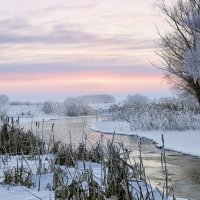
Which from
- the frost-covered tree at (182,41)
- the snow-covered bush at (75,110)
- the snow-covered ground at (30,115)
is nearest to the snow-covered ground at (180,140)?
the frost-covered tree at (182,41)

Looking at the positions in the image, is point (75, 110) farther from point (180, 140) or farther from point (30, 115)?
point (180, 140)

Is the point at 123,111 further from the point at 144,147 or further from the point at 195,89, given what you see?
the point at 144,147

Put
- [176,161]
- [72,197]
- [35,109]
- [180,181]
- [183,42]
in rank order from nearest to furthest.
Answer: [72,197], [180,181], [176,161], [183,42], [35,109]

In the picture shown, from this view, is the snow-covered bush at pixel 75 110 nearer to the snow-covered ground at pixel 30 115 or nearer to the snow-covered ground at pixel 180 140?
the snow-covered ground at pixel 30 115

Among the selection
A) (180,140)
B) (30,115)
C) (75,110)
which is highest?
(75,110)

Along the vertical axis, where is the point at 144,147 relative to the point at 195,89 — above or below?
below

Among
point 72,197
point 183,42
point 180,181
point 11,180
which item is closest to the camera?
point 72,197

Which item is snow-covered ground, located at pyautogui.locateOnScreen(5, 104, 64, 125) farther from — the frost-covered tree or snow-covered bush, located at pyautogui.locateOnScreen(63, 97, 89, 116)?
the frost-covered tree

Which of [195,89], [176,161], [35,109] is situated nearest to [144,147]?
[176,161]

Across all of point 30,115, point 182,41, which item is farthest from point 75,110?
point 182,41

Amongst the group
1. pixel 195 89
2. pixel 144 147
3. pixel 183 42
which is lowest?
pixel 144 147

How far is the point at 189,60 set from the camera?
23812 millimetres

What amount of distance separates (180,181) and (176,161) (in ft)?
9.99

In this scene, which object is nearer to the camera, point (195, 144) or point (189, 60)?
point (195, 144)
